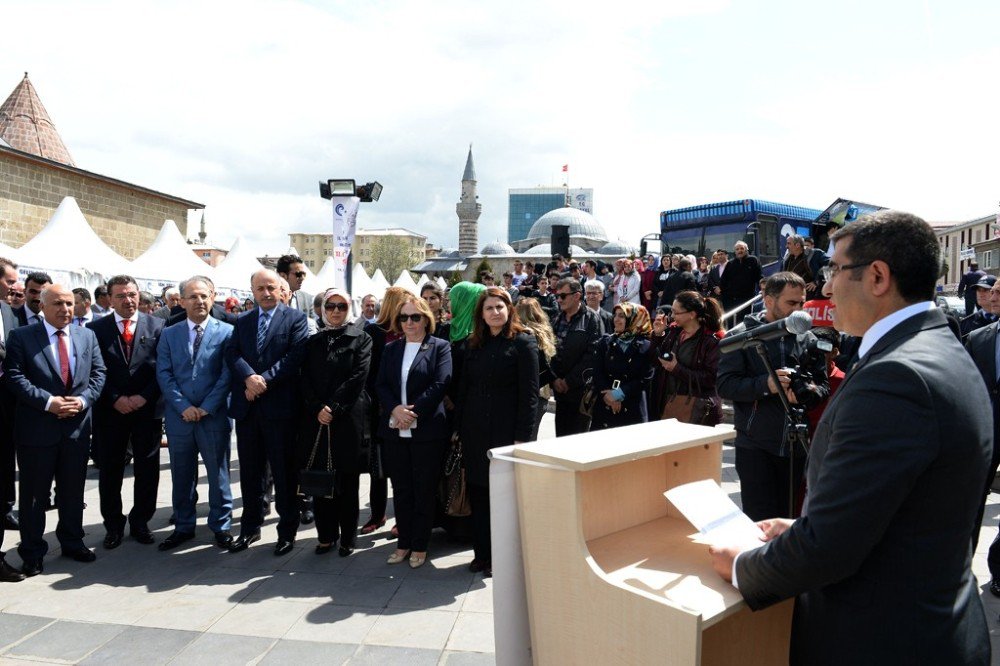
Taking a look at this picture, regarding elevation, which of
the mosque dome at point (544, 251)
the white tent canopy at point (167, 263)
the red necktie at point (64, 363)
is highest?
the mosque dome at point (544, 251)

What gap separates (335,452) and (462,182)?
395 ft

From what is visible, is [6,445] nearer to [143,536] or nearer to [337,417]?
[143,536]

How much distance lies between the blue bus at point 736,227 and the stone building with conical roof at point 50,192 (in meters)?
22.1

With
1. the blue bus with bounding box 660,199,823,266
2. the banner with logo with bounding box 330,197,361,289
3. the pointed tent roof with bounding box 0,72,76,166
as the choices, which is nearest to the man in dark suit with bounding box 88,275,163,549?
the banner with logo with bounding box 330,197,361,289

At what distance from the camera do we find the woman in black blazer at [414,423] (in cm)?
497

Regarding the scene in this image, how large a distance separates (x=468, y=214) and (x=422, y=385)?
113 metres

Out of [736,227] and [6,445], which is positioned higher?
[736,227]

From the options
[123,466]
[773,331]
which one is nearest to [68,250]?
[123,466]

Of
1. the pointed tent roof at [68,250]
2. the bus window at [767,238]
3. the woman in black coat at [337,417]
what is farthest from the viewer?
the bus window at [767,238]

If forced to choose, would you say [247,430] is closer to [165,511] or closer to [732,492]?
[165,511]

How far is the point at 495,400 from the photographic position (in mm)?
4816

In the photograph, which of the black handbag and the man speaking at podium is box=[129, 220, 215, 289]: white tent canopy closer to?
the black handbag

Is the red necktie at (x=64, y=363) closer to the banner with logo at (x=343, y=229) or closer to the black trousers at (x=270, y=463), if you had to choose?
the black trousers at (x=270, y=463)

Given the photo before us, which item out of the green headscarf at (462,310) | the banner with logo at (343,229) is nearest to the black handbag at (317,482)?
Answer: the green headscarf at (462,310)
